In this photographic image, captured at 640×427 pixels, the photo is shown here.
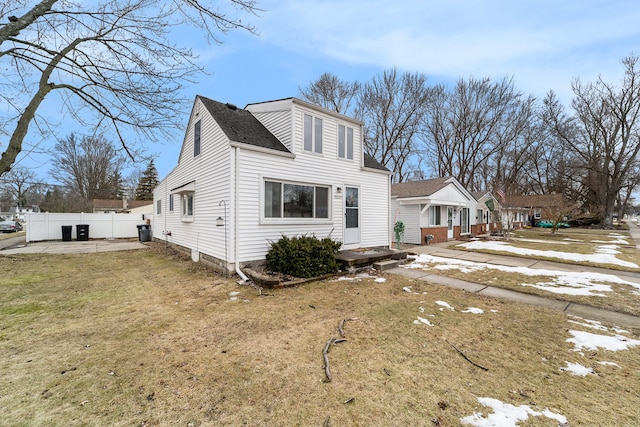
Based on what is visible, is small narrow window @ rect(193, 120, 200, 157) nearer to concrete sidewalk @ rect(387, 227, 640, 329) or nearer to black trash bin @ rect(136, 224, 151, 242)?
concrete sidewalk @ rect(387, 227, 640, 329)

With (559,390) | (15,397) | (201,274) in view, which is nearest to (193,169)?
(201,274)

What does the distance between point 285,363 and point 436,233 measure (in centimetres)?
1528

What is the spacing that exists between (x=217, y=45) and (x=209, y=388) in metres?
6.14

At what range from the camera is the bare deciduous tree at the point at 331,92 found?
2352 centimetres

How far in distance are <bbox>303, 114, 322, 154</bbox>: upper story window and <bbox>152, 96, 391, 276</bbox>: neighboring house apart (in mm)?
32

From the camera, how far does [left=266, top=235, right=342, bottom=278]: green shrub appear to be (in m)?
6.92

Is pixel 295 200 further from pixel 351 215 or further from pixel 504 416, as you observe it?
pixel 504 416

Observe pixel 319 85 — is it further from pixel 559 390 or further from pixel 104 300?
pixel 559 390

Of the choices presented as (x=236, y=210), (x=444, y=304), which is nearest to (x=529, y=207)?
(x=444, y=304)

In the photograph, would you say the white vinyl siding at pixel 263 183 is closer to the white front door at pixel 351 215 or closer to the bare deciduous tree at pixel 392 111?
the white front door at pixel 351 215

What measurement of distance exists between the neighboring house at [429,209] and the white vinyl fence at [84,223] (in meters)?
17.6

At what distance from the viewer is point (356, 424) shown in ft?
7.09

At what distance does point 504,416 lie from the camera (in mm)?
2258

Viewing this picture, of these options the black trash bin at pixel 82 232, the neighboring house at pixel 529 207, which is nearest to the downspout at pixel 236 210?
the black trash bin at pixel 82 232
